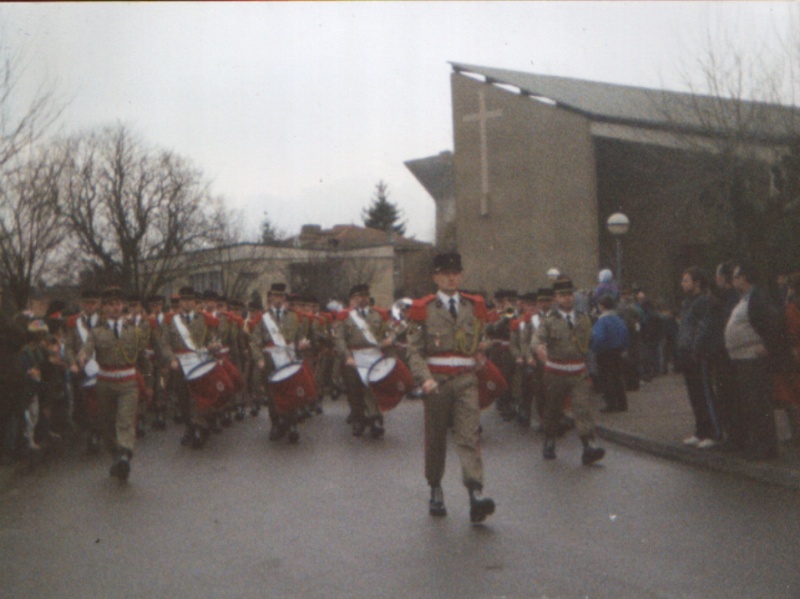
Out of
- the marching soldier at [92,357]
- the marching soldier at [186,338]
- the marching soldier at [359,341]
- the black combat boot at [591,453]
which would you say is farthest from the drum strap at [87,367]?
the black combat boot at [591,453]

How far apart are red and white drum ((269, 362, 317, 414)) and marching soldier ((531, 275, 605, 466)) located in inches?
137

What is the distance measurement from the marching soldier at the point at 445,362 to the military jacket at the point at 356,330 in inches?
275

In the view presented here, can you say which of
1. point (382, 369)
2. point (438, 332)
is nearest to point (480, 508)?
point (438, 332)

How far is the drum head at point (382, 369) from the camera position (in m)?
12.2

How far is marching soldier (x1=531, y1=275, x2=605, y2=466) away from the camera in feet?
→ 39.6

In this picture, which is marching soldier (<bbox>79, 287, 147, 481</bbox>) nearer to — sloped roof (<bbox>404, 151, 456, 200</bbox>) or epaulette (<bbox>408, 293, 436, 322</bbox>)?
epaulette (<bbox>408, 293, 436, 322</bbox>)

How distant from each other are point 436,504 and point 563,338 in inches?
143

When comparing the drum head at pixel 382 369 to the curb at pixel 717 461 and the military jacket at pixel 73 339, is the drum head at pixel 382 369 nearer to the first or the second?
the curb at pixel 717 461

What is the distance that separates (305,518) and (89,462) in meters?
5.50

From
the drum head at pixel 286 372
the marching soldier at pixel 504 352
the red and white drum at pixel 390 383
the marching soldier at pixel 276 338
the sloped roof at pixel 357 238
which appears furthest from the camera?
the sloped roof at pixel 357 238

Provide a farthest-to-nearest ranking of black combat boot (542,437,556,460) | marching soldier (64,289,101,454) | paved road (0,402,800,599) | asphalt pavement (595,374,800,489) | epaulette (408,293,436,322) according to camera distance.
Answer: marching soldier (64,289,101,454) → black combat boot (542,437,556,460) → asphalt pavement (595,374,800,489) → epaulette (408,293,436,322) → paved road (0,402,800,599)

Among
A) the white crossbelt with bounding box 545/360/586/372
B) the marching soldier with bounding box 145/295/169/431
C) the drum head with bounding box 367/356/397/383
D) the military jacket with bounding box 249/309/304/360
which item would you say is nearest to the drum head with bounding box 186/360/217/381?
the military jacket with bounding box 249/309/304/360

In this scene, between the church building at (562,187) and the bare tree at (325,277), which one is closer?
the church building at (562,187)

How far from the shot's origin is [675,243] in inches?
1590
